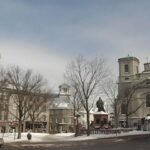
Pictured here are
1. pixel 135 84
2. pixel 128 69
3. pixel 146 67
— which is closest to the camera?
pixel 135 84

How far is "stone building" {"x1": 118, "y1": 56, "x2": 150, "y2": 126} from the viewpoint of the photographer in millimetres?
102062

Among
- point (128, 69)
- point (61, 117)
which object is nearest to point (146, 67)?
point (128, 69)

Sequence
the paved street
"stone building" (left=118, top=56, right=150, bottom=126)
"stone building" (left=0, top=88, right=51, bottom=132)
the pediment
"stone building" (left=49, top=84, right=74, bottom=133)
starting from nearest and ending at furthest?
the paved street < "stone building" (left=0, top=88, right=51, bottom=132) < "stone building" (left=118, top=56, right=150, bottom=126) < the pediment < "stone building" (left=49, top=84, right=74, bottom=133)

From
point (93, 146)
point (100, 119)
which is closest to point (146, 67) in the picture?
point (100, 119)

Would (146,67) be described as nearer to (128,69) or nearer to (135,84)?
(128,69)

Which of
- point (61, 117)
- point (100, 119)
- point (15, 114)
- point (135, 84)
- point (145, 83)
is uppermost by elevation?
point (145, 83)

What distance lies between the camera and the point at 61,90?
5192 inches

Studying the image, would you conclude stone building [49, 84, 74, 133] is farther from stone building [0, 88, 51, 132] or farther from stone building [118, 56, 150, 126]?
stone building [118, 56, 150, 126]

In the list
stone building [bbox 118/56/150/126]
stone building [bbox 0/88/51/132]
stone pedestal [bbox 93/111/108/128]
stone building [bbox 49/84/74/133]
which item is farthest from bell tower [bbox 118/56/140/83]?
stone pedestal [bbox 93/111/108/128]

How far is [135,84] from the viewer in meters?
99.9

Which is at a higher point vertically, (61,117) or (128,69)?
(128,69)

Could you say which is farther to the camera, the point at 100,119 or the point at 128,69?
the point at 128,69

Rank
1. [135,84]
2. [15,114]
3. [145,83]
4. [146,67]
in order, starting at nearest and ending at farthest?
1. [15,114]
2. [135,84]
3. [145,83]
4. [146,67]

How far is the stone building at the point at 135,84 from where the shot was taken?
102062mm
